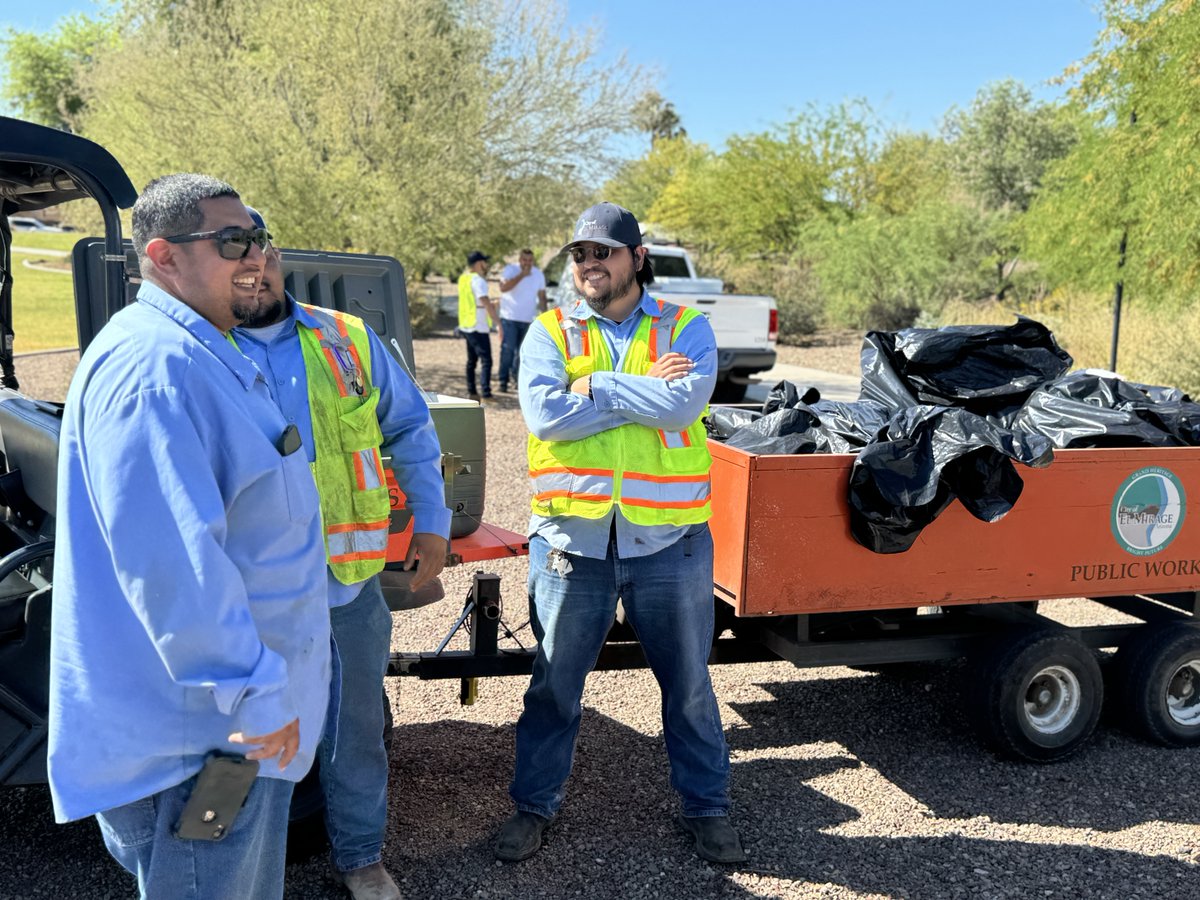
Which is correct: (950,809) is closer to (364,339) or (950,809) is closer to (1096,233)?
(364,339)

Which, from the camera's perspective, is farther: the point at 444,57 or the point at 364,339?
the point at 444,57

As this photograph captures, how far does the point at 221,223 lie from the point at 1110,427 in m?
3.54

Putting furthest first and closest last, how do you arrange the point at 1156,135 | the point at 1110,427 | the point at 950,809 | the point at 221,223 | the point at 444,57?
the point at 444,57, the point at 1156,135, the point at 1110,427, the point at 950,809, the point at 221,223

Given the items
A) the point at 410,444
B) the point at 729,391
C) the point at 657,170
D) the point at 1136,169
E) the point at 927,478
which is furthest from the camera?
the point at 657,170

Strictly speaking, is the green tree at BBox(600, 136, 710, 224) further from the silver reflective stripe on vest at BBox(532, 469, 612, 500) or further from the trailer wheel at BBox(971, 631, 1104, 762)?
the silver reflective stripe on vest at BBox(532, 469, 612, 500)

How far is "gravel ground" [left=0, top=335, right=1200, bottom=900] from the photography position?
3475 millimetres

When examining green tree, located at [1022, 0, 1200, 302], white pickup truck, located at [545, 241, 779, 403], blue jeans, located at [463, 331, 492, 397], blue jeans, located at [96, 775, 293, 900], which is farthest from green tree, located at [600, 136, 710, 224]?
blue jeans, located at [96, 775, 293, 900]

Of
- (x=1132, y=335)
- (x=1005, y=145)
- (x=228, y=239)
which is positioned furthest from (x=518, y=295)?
(x=1005, y=145)

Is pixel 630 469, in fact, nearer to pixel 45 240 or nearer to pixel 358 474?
pixel 358 474

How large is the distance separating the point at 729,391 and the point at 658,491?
11444mm

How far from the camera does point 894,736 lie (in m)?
4.68

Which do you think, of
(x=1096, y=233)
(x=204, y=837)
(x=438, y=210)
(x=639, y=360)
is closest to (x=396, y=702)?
(x=639, y=360)

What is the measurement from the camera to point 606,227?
11.6 ft

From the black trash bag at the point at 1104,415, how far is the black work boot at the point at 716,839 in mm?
2000
